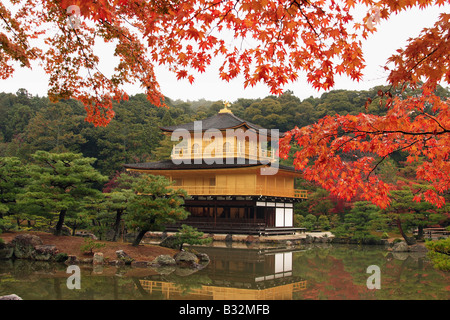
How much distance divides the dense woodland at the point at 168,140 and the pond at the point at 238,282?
546 cm

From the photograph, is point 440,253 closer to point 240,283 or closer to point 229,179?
point 240,283

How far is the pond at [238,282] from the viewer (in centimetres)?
820

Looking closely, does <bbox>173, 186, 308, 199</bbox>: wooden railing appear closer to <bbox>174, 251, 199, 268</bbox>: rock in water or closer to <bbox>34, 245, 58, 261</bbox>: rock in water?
<bbox>174, 251, 199, 268</bbox>: rock in water

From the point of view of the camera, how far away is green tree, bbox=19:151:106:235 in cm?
1413

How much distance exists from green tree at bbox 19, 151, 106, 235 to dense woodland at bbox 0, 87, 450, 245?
0.85 metres

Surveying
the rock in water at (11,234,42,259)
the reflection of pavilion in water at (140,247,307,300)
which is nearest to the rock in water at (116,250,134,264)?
the reflection of pavilion in water at (140,247,307,300)

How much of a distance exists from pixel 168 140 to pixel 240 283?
86.8 feet

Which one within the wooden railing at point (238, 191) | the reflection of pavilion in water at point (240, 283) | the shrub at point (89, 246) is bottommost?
the reflection of pavilion in water at point (240, 283)

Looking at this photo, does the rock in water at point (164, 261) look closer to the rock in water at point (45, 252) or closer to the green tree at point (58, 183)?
the rock in water at point (45, 252)

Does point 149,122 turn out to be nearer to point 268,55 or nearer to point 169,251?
point 169,251

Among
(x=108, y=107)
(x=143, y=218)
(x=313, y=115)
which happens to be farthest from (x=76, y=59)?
(x=313, y=115)

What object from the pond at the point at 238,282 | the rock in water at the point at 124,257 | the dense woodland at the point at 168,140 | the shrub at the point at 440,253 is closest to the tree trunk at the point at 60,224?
the dense woodland at the point at 168,140

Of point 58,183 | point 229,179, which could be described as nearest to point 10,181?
point 58,183

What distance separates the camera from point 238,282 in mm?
9969
